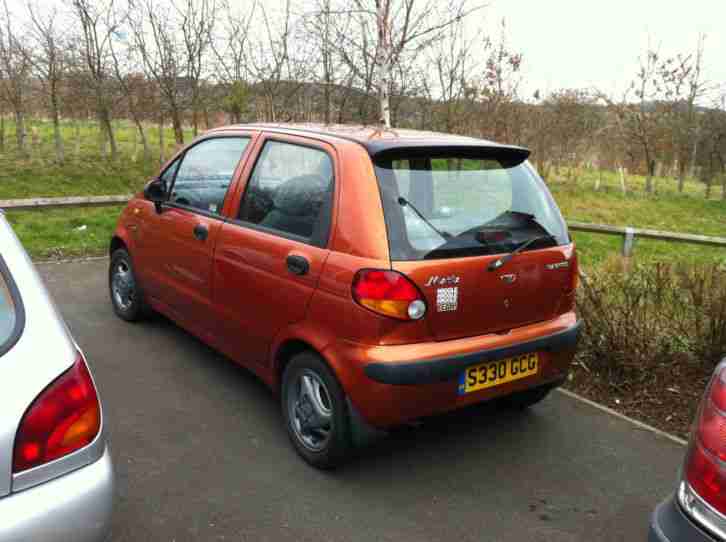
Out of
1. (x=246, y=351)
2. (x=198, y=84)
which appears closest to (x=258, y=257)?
(x=246, y=351)

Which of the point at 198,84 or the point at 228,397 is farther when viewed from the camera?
the point at 198,84

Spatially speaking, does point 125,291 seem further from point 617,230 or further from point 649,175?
point 649,175

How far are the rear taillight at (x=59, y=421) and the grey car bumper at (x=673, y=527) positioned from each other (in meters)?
1.72

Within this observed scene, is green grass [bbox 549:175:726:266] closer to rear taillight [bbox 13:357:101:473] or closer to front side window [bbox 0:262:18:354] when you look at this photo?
rear taillight [bbox 13:357:101:473]

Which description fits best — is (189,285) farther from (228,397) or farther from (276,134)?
(276,134)

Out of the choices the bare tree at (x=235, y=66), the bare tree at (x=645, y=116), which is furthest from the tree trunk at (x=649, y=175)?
the bare tree at (x=235, y=66)

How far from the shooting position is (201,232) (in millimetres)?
3906

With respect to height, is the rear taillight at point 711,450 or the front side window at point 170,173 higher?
the front side window at point 170,173

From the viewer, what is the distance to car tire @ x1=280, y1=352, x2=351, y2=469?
9.75ft

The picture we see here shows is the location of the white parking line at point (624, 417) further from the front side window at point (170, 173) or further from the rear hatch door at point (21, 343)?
the rear hatch door at point (21, 343)

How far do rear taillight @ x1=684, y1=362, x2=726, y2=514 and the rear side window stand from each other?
1.99m

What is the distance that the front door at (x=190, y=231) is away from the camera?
12.8 feet

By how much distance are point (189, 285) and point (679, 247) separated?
9.21 m

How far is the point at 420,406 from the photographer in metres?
2.87
